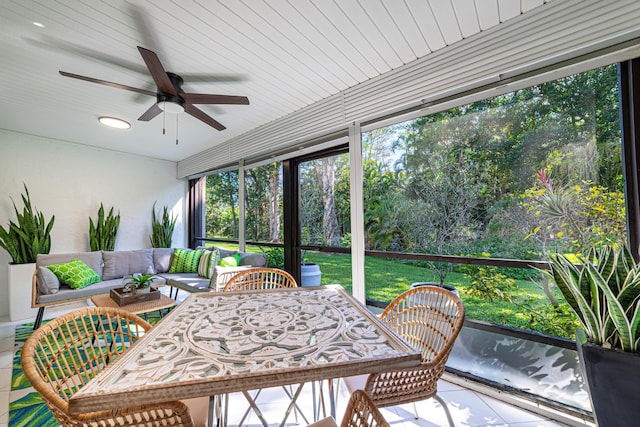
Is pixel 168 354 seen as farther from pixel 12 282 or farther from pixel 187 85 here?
pixel 12 282

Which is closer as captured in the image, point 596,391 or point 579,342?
point 596,391

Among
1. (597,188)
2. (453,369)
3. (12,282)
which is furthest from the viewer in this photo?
(12,282)

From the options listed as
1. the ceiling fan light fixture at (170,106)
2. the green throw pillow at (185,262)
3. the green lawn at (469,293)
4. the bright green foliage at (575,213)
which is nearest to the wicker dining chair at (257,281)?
the green lawn at (469,293)

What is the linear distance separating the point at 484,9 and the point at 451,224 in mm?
1461

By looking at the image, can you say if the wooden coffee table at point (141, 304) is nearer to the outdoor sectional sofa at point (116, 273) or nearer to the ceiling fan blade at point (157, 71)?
the outdoor sectional sofa at point (116, 273)

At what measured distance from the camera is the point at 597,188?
5.28 ft

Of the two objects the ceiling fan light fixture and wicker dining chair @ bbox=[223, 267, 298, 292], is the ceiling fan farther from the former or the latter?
wicker dining chair @ bbox=[223, 267, 298, 292]

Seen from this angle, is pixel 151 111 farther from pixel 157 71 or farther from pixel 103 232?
pixel 103 232

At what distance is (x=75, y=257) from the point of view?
12.1 ft

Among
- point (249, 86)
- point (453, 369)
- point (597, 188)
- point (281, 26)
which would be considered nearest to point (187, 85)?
point (249, 86)

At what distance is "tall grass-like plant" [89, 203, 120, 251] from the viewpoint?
4.34 meters

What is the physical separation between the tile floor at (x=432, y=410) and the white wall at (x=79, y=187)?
2.80 meters

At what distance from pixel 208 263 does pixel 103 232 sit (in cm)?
204

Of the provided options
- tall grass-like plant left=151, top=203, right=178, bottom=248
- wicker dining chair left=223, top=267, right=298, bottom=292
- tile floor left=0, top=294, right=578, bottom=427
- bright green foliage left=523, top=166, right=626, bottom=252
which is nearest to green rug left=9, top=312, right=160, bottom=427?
tile floor left=0, top=294, right=578, bottom=427
